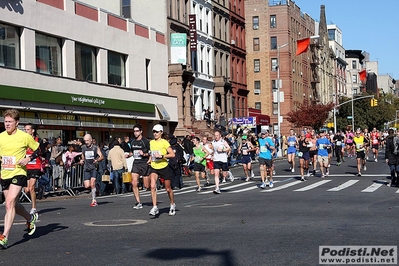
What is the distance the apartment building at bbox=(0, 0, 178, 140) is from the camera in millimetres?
30281

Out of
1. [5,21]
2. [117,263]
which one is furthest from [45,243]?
[5,21]

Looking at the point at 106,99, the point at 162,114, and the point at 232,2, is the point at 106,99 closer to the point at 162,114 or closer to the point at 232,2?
the point at 162,114

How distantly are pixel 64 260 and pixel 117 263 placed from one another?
2.51 feet

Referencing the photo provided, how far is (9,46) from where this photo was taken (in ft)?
98.4

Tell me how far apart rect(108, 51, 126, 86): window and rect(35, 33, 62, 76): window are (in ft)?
17.9

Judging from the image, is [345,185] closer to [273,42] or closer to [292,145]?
[292,145]

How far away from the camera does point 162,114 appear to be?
44.1m

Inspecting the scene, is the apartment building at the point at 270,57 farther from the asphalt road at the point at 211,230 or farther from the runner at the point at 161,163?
the runner at the point at 161,163

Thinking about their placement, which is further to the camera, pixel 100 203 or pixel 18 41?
pixel 18 41

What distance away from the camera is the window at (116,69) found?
3921 cm

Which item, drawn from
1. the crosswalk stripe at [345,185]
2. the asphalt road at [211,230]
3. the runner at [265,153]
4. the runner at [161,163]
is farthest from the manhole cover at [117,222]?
the runner at [265,153]

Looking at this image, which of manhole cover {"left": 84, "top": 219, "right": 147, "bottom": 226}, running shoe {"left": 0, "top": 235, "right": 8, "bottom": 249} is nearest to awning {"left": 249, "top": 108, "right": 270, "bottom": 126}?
manhole cover {"left": 84, "top": 219, "right": 147, "bottom": 226}

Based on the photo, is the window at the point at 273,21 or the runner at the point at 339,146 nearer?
the runner at the point at 339,146

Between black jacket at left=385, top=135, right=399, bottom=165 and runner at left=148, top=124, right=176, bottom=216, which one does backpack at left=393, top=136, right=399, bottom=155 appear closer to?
black jacket at left=385, top=135, right=399, bottom=165
